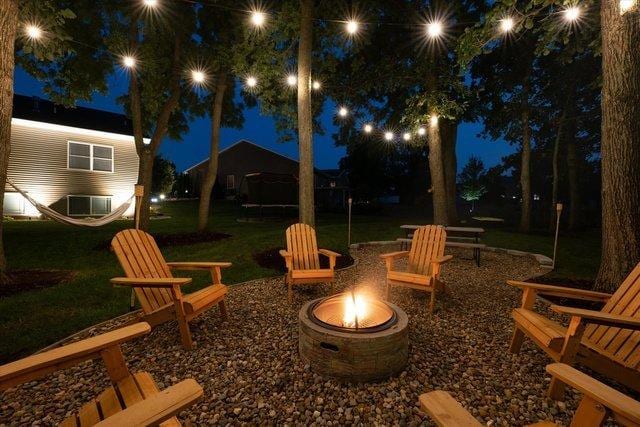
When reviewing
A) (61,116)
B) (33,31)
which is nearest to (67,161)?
(61,116)

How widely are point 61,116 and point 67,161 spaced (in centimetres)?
249

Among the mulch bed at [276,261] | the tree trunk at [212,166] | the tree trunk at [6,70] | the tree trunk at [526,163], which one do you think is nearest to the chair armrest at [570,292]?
the mulch bed at [276,261]

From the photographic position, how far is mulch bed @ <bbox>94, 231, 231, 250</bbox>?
840 cm

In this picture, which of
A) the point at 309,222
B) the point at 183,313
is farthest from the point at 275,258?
the point at 183,313

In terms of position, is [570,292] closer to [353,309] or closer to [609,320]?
[609,320]

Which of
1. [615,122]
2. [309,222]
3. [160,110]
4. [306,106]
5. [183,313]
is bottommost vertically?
[183,313]

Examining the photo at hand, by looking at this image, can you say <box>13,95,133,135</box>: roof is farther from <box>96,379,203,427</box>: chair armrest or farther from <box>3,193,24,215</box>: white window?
<box>96,379,203,427</box>: chair armrest

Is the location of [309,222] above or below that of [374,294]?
above

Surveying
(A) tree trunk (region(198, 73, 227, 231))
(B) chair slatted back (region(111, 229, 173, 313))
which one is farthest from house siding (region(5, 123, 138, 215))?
(B) chair slatted back (region(111, 229, 173, 313))

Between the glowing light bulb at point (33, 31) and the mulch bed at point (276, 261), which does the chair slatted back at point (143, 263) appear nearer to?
the mulch bed at point (276, 261)

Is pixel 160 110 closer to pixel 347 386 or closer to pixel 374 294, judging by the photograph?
pixel 374 294

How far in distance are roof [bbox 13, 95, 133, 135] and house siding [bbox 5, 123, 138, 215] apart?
0.35m

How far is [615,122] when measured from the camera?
160 inches

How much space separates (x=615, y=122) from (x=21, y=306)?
320 inches
